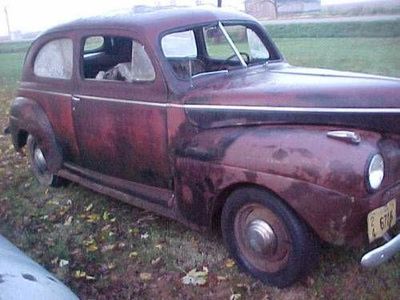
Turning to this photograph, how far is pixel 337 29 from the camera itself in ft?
42.9

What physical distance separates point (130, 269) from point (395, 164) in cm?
187

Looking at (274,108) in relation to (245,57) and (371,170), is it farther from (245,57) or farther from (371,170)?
(245,57)

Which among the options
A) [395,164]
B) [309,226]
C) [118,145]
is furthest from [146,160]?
[395,164]

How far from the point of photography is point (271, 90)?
3275 mm

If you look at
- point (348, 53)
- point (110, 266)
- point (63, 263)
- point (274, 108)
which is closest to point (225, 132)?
point (274, 108)

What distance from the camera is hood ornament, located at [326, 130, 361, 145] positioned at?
9.32 feet

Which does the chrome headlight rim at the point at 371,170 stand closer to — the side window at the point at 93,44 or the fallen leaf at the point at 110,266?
the fallen leaf at the point at 110,266

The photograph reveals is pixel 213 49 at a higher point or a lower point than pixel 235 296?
higher

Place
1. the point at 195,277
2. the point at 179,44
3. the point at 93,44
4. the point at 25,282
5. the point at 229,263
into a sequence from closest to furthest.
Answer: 1. the point at 25,282
2. the point at 195,277
3. the point at 229,263
4. the point at 179,44
5. the point at 93,44

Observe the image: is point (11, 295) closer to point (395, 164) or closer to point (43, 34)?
point (395, 164)

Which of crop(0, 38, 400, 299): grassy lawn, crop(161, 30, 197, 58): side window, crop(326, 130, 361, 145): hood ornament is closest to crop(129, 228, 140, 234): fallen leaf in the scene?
crop(0, 38, 400, 299): grassy lawn

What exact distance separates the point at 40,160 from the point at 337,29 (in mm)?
9694

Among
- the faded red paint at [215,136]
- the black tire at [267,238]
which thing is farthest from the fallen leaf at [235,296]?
the faded red paint at [215,136]

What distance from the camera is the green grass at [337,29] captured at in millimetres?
11398
